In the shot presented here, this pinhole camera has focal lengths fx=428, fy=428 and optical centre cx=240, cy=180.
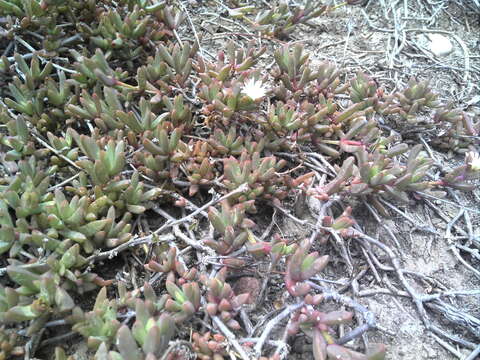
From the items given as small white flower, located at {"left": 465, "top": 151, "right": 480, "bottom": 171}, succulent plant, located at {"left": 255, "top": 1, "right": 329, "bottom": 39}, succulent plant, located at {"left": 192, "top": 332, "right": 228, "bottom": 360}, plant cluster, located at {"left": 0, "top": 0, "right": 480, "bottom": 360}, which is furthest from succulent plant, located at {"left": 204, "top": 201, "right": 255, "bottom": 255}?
succulent plant, located at {"left": 255, "top": 1, "right": 329, "bottom": 39}

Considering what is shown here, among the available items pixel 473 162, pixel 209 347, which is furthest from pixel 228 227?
pixel 473 162

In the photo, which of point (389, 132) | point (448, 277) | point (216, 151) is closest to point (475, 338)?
point (448, 277)

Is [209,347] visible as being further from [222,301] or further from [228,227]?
[228,227]

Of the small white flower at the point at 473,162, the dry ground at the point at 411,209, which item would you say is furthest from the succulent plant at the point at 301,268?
the small white flower at the point at 473,162

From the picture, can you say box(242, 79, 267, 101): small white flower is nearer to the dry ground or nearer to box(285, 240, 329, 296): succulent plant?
the dry ground

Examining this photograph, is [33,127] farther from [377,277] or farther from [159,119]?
[377,277]

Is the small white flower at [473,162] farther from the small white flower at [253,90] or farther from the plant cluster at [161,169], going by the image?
the small white flower at [253,90]
